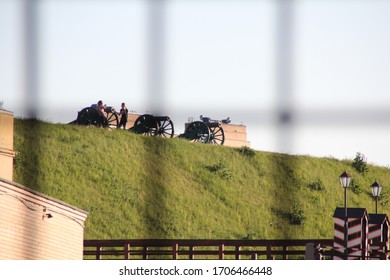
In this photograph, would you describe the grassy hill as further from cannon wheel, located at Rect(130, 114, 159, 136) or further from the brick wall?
the brick wall

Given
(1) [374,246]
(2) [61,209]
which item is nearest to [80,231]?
(2) [61,209]

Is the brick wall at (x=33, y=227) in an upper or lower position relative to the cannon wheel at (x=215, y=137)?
lower

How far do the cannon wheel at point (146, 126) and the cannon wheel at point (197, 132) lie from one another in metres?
3.17

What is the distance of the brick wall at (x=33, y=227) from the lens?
11.1 meters

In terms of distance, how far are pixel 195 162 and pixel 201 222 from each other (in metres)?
5.40

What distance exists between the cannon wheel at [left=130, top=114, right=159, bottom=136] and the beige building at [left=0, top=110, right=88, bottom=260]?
13.2m

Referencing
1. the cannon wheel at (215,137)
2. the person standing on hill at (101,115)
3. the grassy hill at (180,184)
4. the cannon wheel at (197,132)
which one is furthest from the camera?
the cannon wheel at (215,137)

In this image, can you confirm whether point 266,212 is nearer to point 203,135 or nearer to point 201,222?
point 201,222

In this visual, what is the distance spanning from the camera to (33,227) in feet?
40.7

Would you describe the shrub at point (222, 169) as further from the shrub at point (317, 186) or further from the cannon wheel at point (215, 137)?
the shrub at point (317, 186)

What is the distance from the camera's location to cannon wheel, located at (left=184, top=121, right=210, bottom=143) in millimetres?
31794

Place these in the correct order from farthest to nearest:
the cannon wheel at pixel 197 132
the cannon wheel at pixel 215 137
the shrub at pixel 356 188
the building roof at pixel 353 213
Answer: the cannon wheel at pixel 215 137 < the cannon wheel at pixel 197 132 < the shrub at pixel 356 188 < the building roof at pixel 353 213

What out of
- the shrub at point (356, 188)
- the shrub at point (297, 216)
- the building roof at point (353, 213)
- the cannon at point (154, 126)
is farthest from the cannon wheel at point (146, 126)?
the building roof at point (353, 213)

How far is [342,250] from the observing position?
14617mm
